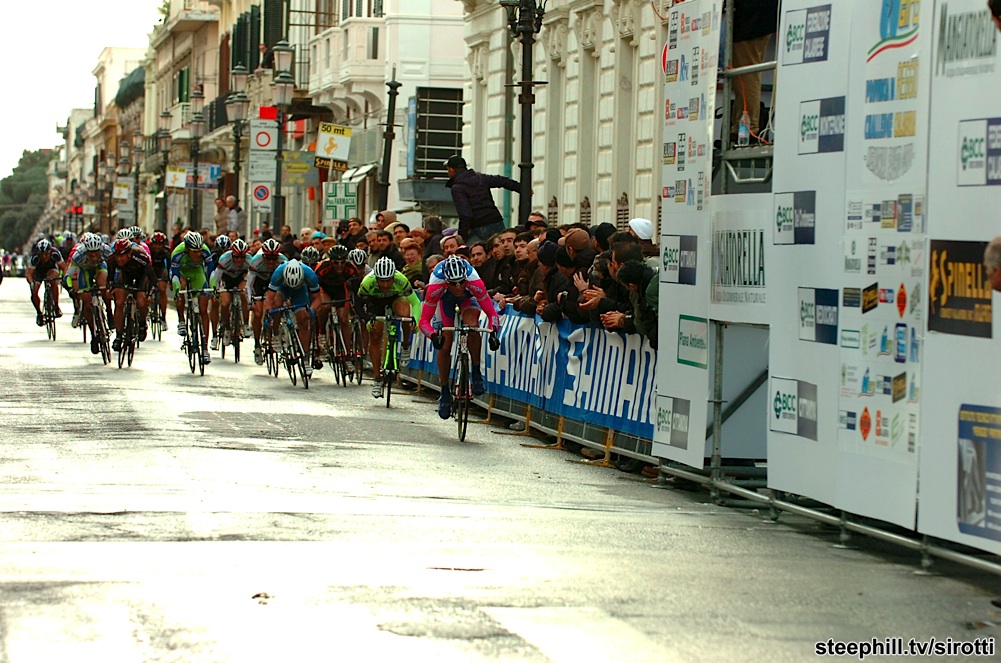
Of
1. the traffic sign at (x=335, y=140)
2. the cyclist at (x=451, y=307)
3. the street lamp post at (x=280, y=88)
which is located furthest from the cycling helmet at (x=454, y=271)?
the traffic sign at (x=335, y=140)

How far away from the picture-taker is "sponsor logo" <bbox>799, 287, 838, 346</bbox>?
34.1 ft

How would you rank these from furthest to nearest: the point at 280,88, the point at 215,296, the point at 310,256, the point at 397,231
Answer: the point at 280,88, the point at 215,296, the point at 310,256, the point at 397,231

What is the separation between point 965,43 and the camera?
894cm

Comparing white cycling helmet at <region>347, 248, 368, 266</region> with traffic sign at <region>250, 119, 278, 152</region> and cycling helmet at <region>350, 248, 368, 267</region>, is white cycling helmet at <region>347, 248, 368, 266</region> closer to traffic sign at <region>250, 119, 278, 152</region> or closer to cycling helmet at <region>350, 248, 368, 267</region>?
cycling helmet at <region>350, 248, 368, 267</region>

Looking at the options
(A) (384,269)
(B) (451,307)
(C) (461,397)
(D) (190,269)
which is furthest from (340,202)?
(C) (461,397)

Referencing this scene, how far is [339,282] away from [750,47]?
40.8ft

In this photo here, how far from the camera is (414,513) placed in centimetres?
1112

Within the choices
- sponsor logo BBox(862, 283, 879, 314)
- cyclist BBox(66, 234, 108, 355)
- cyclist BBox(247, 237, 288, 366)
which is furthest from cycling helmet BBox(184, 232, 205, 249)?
sponsor logo BBox(862, 283, 879, 314)

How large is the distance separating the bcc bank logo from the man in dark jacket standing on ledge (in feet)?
43.5

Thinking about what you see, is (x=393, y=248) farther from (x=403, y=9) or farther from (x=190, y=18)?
(x=190, y=18)

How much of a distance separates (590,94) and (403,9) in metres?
15.5

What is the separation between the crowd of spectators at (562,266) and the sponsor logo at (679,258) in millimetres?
569

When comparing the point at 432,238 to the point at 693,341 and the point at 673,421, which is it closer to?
the point at 673,421

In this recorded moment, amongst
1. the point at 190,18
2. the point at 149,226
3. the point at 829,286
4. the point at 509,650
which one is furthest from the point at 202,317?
the point at 149,226
